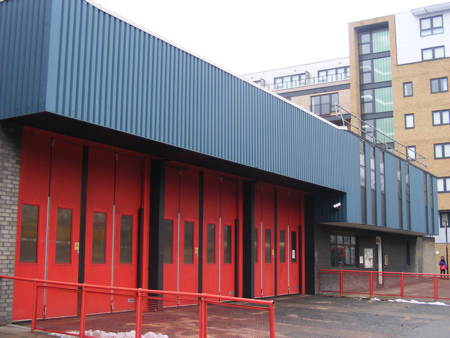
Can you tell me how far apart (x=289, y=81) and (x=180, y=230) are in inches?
2610

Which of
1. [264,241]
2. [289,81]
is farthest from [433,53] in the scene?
[264,241]

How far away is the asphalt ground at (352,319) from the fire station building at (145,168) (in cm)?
198

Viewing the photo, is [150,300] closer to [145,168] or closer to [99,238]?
[99,238]

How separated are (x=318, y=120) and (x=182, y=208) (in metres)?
7.93

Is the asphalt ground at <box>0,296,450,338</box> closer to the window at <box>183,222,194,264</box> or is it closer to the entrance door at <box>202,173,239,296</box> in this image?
the entrance door at <box>202,173,239,296</box>

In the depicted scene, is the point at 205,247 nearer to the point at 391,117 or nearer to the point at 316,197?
the point at 316,197

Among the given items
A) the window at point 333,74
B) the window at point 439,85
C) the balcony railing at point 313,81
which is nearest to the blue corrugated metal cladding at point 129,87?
the window at point 439,85

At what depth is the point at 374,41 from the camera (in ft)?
204

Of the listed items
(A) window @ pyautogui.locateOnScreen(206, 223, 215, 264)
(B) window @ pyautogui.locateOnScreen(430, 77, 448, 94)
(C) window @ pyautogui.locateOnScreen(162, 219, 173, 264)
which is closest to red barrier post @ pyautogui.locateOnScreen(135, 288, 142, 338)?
(C) window @ pyautogui.locateOnScreen(162, 219, 173, 264)

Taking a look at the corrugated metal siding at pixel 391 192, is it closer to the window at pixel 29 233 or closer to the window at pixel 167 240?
the window at pixel 167 240

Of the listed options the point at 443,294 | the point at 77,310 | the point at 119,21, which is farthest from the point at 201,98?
the point at 443,294

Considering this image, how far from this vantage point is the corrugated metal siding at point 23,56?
11117 mm

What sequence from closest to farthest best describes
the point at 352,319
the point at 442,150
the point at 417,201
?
the point at 352,319, the point at 417,201, the point at 442,150

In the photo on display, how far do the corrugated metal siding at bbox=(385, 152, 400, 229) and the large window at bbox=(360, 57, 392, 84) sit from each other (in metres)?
32.4
